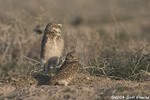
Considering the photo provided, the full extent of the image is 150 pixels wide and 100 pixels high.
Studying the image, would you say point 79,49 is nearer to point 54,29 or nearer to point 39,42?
point 39,42

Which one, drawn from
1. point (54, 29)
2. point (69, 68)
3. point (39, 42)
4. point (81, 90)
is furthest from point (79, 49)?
point (81, 90)

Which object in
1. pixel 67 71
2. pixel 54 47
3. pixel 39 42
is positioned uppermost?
pixel 39 42

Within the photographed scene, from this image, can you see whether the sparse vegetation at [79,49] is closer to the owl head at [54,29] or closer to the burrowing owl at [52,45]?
the burrowing owl at [52,45]

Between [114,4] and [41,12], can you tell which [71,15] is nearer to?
[114,4]

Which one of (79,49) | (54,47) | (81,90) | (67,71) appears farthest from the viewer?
(79,49)

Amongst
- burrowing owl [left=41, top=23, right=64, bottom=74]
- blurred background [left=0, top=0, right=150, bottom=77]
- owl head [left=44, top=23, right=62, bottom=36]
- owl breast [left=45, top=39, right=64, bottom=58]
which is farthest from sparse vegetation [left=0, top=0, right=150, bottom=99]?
owl head [left=44, top=23, right=62, bottom=36]

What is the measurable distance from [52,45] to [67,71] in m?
0.68

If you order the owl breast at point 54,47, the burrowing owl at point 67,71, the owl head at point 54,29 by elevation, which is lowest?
the burrowing owl at point 67,71

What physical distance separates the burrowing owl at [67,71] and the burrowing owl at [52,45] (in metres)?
0.42

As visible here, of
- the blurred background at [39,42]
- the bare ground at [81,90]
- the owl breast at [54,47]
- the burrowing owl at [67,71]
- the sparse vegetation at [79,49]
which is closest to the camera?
the bare ground at [81,90]

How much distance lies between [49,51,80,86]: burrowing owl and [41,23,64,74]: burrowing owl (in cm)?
42

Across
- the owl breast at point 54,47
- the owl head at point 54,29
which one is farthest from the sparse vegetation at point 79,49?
the owl head at point 54,29

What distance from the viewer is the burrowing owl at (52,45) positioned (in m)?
9.84

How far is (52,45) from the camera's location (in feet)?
32.3
